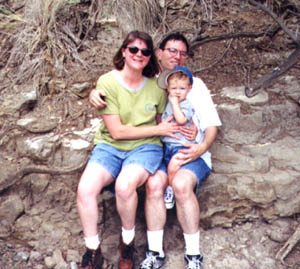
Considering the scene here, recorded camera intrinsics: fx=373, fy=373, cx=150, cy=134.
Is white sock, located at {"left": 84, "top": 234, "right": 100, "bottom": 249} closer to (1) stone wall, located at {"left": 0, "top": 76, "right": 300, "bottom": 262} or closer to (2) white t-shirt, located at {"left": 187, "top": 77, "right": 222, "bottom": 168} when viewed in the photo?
(1) stone wall, located at {"left": 0, "top": 76, "right": 300, "bottom": 262}

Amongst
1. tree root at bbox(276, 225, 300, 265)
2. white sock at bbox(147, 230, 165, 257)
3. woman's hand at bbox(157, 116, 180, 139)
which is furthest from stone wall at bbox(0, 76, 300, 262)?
woman's hand at bbox(157, 116, 180, 139)

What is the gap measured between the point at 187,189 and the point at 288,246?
107 cm

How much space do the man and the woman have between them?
0.10 m

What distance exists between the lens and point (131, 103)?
2.76m

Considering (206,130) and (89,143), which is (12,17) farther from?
(206,130)

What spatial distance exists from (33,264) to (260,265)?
71.2 inches

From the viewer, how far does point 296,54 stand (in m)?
3.48

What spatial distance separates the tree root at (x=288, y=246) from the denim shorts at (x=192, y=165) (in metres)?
0.89

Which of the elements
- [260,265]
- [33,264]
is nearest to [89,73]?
[33,264]

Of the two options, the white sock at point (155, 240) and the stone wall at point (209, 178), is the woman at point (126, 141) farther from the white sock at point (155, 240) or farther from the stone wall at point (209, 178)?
the stone wall at point (209, 178)

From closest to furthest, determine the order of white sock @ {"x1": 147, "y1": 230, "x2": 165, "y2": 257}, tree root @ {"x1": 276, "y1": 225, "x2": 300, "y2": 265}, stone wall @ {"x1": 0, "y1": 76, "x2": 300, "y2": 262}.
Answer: white sock @ {"x1": 147, "y1": 230, "x2": 165, "y2": 257}
tree root @ {"x1": 276, "y1": 225, "x2": 300, "y2": 265}
stone wall @ {"x1": 0, "y1": 76, "x2": 300, "y2": 262}

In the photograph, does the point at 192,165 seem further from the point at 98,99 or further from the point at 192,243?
the point at 98,99

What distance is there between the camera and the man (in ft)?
8.50

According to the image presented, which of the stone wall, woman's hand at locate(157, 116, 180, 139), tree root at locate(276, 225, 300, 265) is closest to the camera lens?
woman's hand at locate(157, 116, 180, 139)
